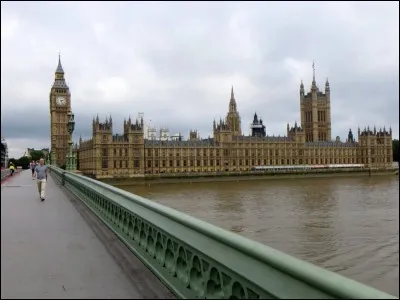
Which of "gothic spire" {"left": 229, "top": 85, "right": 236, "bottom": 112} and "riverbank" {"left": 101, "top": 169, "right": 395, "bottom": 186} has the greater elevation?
"gothic spire" {"left": 229, "top": 85, "right": 236, "bottom": 112}

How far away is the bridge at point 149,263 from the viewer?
2.03m

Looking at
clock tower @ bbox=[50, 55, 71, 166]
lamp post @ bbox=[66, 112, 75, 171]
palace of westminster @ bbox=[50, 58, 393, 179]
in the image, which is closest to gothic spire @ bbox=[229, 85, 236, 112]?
palace of westminster @ bbox=[50, 58, 393, 179]

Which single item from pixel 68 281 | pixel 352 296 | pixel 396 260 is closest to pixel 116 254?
pixel 68 281

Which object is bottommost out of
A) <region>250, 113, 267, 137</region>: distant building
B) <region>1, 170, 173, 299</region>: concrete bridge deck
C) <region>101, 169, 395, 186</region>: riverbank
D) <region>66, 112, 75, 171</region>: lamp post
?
<region>101, 169, 395, 186</region>: riverbank

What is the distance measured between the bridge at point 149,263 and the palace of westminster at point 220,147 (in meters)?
75.1

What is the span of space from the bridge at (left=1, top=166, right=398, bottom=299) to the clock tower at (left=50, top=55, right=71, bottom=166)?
110916 mm

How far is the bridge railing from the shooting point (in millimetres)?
1836

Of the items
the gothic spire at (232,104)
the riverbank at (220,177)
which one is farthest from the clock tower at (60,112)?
the gothic spire at (232,104)

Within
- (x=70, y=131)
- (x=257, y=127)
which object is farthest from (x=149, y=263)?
(x=257, y=127)

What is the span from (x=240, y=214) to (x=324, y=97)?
109m

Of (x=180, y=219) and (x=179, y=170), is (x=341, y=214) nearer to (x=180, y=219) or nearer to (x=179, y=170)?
(x=180, y=219)

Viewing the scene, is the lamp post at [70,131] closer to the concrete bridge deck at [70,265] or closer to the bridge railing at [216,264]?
the concrete bridge deck at [70,265]

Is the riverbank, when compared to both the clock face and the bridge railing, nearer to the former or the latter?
the clock face

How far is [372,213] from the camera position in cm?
2716
